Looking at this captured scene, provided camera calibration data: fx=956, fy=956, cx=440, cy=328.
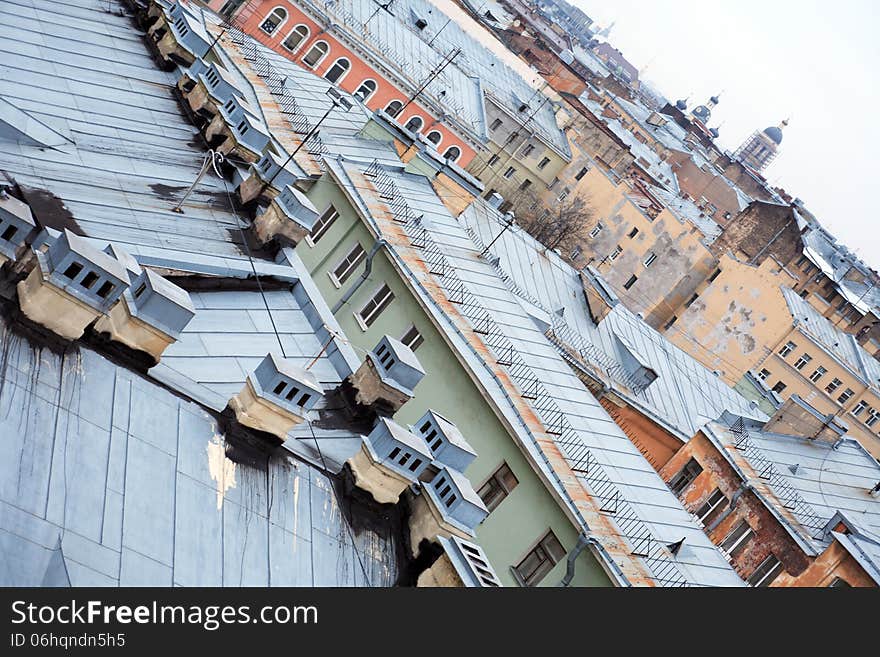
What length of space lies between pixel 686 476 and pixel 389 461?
22.1 metres

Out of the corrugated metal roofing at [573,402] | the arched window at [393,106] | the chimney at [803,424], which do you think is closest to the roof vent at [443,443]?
the corrugated metal roofing at [573,402]

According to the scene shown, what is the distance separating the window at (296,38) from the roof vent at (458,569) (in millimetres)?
47589

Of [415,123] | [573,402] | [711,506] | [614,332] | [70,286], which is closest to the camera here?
[70,286]

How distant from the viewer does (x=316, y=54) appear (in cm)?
5831

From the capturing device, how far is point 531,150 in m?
80.4

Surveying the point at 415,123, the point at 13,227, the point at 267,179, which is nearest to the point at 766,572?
the point at 267,179

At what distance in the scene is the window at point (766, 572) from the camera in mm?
31578

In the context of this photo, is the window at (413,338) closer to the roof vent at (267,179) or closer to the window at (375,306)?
the window at (375,306)

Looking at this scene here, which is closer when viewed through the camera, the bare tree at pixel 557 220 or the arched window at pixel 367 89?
the arched window at pixel 367 89

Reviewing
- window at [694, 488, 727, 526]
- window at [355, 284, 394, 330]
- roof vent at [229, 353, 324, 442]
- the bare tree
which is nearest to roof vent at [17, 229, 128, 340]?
roof vent at [229, 353, 324, 442]

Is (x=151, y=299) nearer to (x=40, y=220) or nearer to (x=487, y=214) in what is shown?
(x=40, y=220)

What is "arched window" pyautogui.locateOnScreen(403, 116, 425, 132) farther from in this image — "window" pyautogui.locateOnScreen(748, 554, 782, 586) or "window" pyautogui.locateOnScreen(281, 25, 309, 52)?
"window" pyautogui.locateOnScreen(748, 554, 782, 586)

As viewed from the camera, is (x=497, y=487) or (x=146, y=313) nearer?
(x=146, y=313)

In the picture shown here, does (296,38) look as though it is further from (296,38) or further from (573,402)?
(573,402)
